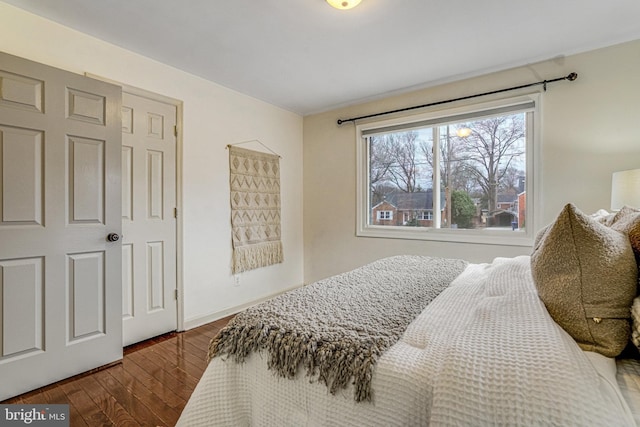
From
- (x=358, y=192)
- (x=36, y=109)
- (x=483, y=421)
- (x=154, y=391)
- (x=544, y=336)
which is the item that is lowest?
(x=154, y=391)

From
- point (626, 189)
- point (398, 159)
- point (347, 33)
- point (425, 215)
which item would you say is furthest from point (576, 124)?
point (347, 33)

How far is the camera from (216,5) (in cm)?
190

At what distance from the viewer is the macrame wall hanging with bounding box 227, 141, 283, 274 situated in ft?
10.7

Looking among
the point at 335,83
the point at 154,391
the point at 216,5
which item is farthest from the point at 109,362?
the point at 335,83

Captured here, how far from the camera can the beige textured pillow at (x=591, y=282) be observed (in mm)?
766

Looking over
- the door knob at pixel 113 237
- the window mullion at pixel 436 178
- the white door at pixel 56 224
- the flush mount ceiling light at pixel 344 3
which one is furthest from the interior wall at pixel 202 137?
the window mullion at pixel 436 178

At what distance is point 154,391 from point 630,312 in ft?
7.57

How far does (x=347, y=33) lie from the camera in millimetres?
2225

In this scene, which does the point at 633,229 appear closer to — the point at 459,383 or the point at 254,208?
the point at 459,383

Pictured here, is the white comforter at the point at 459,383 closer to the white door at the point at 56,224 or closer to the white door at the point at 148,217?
the white door at the point at 56,224

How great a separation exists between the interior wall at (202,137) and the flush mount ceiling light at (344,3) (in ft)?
5.56

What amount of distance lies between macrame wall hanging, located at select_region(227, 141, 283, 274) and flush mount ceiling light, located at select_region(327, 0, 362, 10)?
5.99 feet

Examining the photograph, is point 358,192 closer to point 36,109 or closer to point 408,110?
point 408,110

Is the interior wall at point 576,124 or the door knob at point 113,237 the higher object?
the interior wall at point 576,124
